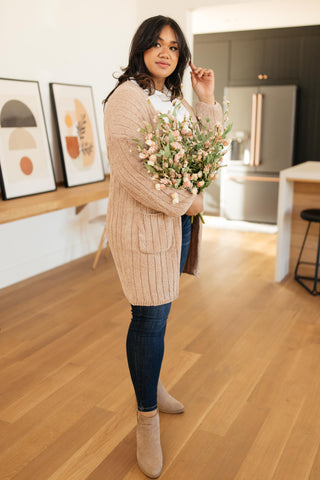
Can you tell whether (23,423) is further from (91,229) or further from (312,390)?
(91,229)

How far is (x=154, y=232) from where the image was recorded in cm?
154

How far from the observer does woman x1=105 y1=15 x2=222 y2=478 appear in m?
1.46

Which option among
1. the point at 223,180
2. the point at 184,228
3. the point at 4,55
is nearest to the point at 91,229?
the point at 4,55

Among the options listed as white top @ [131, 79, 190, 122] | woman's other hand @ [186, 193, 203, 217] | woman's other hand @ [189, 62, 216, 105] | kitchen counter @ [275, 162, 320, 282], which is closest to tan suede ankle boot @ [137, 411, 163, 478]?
woman's other hand @ [186, 193, 203, 217]

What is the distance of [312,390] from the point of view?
223 centimetres

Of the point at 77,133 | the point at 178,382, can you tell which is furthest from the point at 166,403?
the point at 77,133

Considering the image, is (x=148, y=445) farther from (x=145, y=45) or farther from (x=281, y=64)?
(x=281, y=64)

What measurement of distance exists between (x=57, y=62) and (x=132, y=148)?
2886 mm

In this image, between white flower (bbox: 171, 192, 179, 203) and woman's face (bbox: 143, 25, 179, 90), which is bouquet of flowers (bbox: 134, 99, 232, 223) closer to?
white flower (bbox: 171, 192, 179, 203)

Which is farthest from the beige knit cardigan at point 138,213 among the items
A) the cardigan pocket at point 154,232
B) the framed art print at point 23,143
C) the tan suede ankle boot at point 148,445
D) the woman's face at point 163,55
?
the framed art print at point 23,143

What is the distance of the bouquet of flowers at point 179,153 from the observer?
1361 millimetres

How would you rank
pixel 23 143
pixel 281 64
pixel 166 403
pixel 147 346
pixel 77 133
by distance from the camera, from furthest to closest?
pixel 281 64, pixel 77 133, pixel 23 143, pixel 166 403, pixel 147 346

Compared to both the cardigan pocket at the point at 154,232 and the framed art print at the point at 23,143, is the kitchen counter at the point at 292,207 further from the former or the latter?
the cardigan pocket at the point at 154,232

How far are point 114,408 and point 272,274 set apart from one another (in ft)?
7.28
